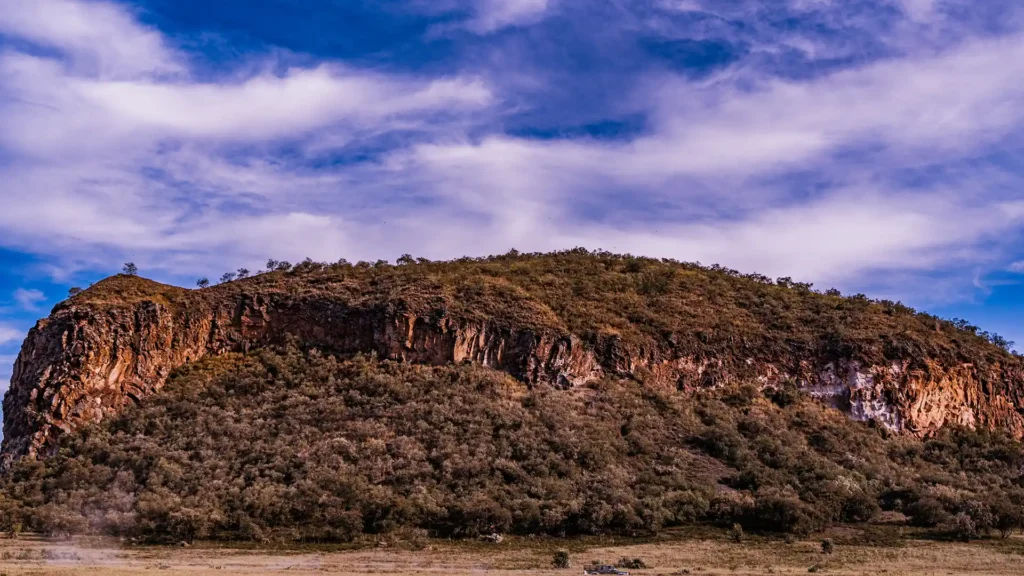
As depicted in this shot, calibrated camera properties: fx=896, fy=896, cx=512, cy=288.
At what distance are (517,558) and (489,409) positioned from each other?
14.6m

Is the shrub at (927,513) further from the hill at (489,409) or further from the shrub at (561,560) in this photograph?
the shrub at (561,560)

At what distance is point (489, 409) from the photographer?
4606 cm

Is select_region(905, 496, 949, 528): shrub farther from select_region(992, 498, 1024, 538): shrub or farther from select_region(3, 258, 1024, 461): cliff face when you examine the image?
select_region(3, 258, 1024, 461): cliff face

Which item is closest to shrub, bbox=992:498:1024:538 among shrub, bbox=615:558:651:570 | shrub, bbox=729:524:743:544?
shrub, bbox=729:524:743:544

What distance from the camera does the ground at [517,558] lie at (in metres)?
29.0

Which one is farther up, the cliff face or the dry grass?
the cliff face

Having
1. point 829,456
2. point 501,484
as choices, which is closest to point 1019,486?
point 829,456

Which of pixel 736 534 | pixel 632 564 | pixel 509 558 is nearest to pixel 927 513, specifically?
pixel 736 534

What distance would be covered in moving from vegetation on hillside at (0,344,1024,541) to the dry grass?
2343 mm

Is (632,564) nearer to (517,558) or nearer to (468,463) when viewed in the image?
(517,558)

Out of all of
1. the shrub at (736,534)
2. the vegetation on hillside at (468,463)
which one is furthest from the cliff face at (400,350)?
the shrub at (736,534)

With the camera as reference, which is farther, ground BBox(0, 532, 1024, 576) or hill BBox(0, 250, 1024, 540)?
hill BBox(0, 250, 1024, 540)

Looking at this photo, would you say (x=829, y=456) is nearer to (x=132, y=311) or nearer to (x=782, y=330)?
(x=782, y=330)

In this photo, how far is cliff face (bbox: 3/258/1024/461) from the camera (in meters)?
46.3
